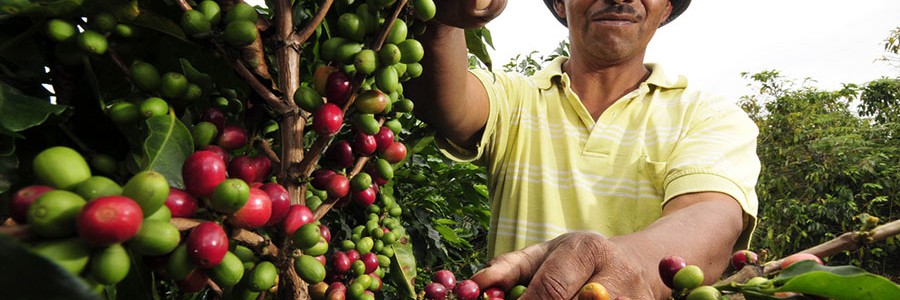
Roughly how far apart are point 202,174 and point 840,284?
0.86m

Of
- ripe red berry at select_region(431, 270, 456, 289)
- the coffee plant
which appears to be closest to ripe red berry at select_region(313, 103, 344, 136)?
the coffee plant

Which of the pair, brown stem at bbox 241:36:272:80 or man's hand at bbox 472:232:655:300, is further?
man's hand at bbox 472:232:655:300

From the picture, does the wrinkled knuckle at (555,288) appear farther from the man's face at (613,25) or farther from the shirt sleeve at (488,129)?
the man's face at (613,25)

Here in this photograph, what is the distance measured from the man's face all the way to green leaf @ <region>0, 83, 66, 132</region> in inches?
101

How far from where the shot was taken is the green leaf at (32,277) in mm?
439

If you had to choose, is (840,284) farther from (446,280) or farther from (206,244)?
(206,244)

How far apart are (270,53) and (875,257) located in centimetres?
1678

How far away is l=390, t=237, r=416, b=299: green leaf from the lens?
1.80 metres

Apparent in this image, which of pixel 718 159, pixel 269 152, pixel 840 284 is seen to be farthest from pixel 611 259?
pixel 718 159

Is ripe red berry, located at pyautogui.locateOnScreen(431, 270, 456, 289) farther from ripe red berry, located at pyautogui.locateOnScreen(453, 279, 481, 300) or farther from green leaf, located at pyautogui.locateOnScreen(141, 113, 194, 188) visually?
green leaf, located at pyautogui.locateOnScreen(141, 113, 194, 188)

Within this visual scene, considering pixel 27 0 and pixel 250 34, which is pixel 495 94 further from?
pixel 27 0

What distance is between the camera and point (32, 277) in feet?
1.46

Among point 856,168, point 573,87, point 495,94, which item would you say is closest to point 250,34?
point 495,94

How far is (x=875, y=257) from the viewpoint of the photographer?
1388 centimetres
